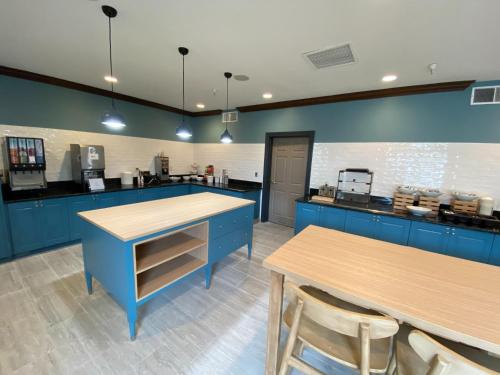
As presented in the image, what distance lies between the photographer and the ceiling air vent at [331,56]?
6.59 feet

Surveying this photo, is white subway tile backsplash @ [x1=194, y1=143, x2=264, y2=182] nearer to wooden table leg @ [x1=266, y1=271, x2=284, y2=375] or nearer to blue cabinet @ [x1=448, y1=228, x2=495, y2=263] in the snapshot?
blue cabinet @ [x1=448, y1=228, x2=495, y2=263]

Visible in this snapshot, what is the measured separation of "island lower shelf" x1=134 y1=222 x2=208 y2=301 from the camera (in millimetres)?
1737

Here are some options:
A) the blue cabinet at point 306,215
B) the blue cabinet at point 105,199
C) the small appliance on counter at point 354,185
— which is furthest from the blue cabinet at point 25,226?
the small appliance on counter at point 354,185

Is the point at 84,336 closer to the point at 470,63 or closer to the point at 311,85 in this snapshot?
the point at 311,85

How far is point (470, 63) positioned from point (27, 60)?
203 inches

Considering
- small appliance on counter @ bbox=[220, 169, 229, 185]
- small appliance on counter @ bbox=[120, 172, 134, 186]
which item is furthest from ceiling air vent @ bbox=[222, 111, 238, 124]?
small appliance on counter @ bbox=[120, 172, 134, 186]

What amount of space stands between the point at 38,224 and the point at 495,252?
5705 millimetres

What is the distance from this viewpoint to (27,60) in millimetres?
2502

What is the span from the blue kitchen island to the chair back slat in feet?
4.12

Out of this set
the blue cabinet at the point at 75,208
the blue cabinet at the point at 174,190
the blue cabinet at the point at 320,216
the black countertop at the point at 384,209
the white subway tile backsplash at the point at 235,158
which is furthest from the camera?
the white subway tile backsplash at the point at 235,158

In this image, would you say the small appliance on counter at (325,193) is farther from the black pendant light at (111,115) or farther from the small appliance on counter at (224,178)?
the black pendant light at (111,115)

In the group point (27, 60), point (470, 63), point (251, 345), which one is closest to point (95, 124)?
point (27, 60)

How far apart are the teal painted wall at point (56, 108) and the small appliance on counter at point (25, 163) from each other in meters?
0.54

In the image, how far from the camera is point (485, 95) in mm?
2535
